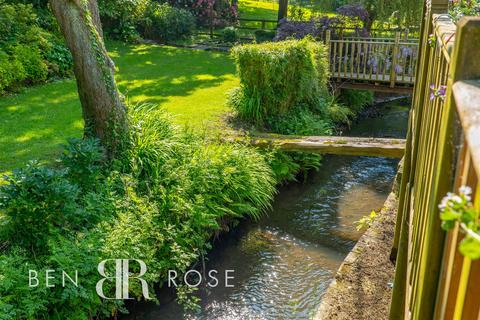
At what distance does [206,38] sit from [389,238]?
16.7m

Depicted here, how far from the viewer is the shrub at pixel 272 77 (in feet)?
29.6

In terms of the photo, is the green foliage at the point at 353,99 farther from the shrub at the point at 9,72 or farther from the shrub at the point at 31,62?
the shrub at the point at 9,72

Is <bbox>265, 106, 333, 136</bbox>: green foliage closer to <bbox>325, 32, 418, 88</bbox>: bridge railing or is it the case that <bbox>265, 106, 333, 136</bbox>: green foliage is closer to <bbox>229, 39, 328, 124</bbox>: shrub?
<bbox>229, 39, 328, 124</bbox>: shrub

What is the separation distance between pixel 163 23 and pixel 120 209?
1462 cm

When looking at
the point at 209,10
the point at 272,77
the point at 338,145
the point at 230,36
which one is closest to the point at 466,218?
the point at 338,145

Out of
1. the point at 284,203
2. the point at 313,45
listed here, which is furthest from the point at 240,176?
the point at 313,45

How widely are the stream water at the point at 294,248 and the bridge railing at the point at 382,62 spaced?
2.65 metres

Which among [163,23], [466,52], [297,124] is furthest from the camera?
[163,23]

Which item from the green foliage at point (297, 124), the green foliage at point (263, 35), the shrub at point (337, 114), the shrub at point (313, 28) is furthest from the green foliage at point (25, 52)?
the green foliage at point (263, 35)

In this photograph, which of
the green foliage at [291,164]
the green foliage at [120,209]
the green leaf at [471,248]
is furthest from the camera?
the green foliage at [291,164]

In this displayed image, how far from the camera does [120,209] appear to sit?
5492 millimetres

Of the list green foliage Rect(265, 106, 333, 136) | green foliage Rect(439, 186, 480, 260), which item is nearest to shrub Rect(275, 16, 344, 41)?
green foliage Rect(265, 106, 333, 136)

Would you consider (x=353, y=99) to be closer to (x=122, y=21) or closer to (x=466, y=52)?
(x=122, y=21)

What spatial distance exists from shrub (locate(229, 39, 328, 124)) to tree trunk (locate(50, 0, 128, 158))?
3.16 metres
